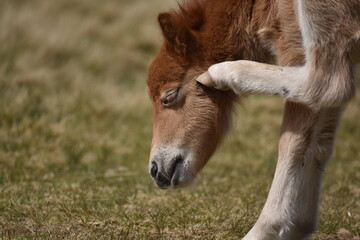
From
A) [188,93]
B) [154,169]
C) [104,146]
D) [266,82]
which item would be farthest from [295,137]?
[104,146]

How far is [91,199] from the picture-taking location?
6.41m

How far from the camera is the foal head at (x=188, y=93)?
5605mm

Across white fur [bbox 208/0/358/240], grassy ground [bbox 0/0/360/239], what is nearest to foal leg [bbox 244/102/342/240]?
white fur [bbox 208/0/358/240]

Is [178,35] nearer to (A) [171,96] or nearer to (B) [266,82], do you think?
(A) [171,96]

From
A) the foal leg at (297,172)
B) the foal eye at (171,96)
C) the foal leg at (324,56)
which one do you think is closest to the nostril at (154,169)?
the foal eye at (171,96)

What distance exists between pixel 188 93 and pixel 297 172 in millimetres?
1079

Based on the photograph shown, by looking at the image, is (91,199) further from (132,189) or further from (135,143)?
(135,143)

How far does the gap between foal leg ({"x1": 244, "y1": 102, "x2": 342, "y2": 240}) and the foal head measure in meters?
0.68

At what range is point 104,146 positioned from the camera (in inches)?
348

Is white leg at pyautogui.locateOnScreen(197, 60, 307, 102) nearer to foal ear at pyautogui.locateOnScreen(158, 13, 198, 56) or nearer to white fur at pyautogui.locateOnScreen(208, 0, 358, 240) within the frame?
white fur at pyautogui.locateOnScreen(208, 0, 358, 240)

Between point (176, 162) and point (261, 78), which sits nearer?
point (261, 78)

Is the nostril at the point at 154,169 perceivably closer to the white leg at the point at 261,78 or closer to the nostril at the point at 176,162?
the nostril at the point at 176,162

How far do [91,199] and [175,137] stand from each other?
3.95 feet

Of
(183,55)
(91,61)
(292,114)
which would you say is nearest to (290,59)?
(292,114)
